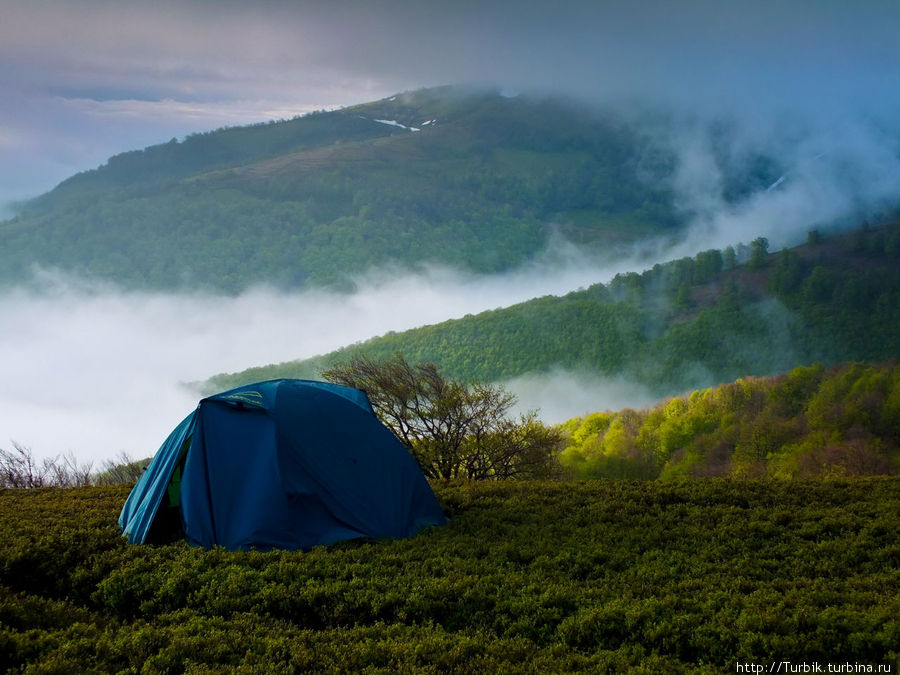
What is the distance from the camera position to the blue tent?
1067 cm

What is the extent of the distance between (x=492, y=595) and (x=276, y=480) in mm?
4213

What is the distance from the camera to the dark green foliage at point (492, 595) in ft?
21.2

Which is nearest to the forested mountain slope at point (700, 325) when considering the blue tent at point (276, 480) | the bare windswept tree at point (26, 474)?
the bare windswept tree at point (26, 474)

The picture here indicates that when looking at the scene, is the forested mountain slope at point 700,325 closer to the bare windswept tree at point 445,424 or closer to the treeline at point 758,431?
the treeline at point 758,431

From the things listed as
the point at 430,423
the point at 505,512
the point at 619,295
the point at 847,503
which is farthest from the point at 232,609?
the point at 619,295

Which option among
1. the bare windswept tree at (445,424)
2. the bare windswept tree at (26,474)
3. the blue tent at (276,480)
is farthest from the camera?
the bare windswept tree at (445,424)

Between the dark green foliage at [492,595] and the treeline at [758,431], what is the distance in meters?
29.6

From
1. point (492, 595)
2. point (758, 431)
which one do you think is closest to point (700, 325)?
point (758, 431)

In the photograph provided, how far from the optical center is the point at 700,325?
125m

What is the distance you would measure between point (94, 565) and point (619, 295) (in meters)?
139

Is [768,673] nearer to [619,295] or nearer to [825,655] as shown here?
[825,655]

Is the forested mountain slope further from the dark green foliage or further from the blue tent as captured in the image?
the dark green foliage

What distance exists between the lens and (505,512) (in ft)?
39.3

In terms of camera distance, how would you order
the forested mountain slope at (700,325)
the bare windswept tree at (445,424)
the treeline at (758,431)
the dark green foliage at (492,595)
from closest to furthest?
1. the dark green foliage at (492,595)
2. the bare windswept tree at (445,424)
3. the treeline at (758,431)
4. the forested mountain slope at (700,325)
